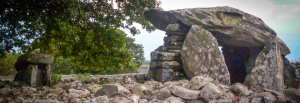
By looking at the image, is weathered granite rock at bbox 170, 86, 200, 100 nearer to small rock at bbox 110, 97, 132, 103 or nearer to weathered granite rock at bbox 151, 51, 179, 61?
small rock at bbox 110, 97, 132, 103

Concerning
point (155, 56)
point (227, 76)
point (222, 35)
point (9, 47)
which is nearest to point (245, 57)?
point (222, 35)

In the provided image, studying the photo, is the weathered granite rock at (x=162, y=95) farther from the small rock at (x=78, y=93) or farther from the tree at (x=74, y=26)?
the tree at (x=74, y=26)

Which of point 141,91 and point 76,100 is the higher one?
point 141,91

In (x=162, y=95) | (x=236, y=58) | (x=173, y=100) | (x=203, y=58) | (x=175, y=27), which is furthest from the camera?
(x=236, y=58)

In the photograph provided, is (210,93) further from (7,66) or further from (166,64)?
(7,66)

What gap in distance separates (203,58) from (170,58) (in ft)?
3.72

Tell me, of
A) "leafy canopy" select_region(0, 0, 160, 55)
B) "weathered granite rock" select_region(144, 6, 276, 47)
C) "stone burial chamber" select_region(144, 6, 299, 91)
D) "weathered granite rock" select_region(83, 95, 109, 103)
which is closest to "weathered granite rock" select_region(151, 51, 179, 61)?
"stone burial chamber" select_region(144, 6, 299, 91)

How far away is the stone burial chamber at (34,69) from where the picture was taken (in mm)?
6134

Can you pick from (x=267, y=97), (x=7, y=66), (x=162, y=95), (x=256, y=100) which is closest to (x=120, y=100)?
(x=162, y=95)

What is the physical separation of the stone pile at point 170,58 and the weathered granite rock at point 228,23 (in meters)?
0.46

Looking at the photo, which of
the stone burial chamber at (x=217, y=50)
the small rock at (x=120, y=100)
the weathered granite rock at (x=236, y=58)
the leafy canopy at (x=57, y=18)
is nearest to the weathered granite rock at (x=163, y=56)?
the stone burial chamber at (x=217, y=50)

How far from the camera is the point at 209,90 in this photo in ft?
13.2

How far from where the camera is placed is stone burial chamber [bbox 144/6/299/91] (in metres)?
6.27

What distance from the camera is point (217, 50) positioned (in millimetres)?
6523
